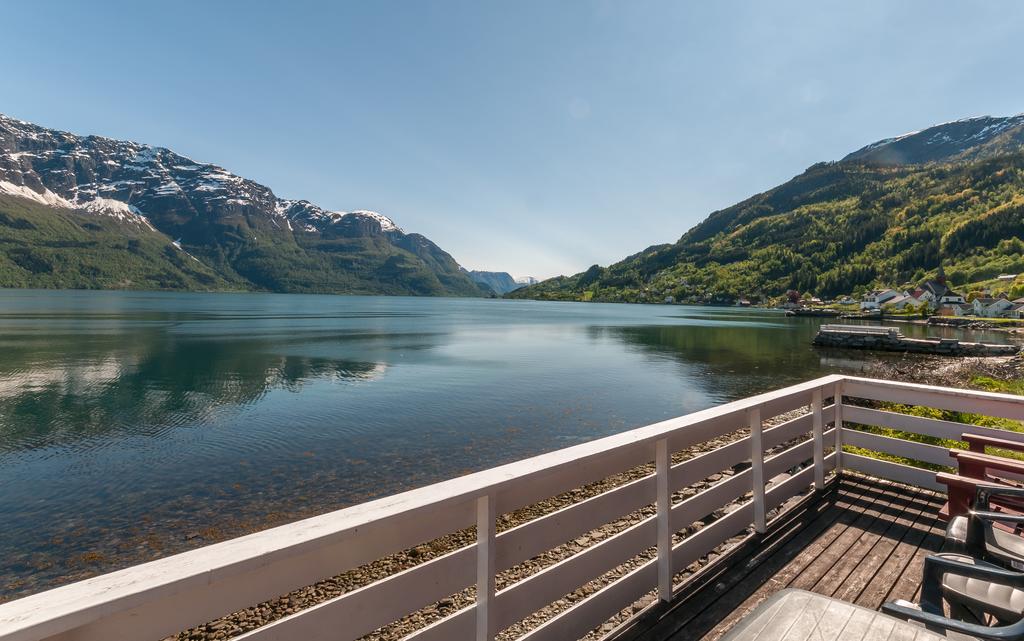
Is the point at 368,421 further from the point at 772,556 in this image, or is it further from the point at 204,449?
the point at 772,556

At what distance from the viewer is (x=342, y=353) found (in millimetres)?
42938

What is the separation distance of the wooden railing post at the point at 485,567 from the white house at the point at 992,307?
120m

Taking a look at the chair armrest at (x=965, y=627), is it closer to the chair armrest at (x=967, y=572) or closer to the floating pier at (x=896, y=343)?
the chair armrest at (x=967, y=572)

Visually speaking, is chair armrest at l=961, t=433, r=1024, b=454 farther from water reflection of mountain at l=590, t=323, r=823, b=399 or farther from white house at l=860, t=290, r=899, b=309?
white house at l=860, t=290, r=899, b=309

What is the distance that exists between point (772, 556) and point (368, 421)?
18148 mm

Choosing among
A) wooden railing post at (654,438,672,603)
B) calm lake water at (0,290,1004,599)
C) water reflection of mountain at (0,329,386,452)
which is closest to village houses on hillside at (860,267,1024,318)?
calm lake water at (0,290,1004,599)

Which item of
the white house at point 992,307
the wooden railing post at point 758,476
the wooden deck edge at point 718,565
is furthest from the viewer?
the white house at point 992,307

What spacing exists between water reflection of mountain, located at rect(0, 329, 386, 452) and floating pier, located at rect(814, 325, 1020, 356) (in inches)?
1889

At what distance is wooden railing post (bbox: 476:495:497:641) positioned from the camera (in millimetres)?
2553

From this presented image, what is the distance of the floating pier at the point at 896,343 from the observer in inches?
1725

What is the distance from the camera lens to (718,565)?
175 inches

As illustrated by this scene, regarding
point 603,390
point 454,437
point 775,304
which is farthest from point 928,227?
point 454,437

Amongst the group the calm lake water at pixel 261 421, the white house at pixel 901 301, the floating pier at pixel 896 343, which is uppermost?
the white house at pixel 901 301

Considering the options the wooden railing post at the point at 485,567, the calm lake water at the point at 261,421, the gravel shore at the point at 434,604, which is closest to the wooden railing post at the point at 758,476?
the gravel shore at the point at 434,604
